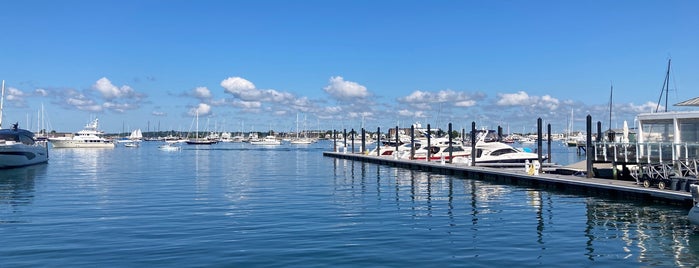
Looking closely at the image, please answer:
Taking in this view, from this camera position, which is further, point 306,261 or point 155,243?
point 155,243

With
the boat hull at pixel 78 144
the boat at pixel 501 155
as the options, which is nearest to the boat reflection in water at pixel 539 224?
the boat at pixel 501 155

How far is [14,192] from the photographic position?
34938mm

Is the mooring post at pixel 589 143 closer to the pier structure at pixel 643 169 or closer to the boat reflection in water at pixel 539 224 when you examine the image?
the pier structure at pixel 643 169

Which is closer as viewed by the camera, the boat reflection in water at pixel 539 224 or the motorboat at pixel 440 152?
the boat reflection in water at pixel 539 224

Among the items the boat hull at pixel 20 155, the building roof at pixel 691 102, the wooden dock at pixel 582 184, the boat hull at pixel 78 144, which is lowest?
the wooden dock at pixel 582 184

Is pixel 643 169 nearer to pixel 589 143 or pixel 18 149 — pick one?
pixel 589 143

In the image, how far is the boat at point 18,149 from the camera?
55.5 metres

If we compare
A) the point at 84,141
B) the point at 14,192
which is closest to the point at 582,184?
the point at 14,192

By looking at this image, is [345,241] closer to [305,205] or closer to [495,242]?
[495,242]

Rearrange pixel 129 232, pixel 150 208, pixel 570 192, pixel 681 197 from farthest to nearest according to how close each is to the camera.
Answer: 1. pixel 570 192
2. pixel 150 208
3. pixel 681 197
4. pixel 129 232

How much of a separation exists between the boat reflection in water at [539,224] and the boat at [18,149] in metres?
35.9

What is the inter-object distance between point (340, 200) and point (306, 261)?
14.6 metres

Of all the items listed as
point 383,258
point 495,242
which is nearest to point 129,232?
point 383,258

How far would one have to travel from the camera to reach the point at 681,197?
24.3 m
